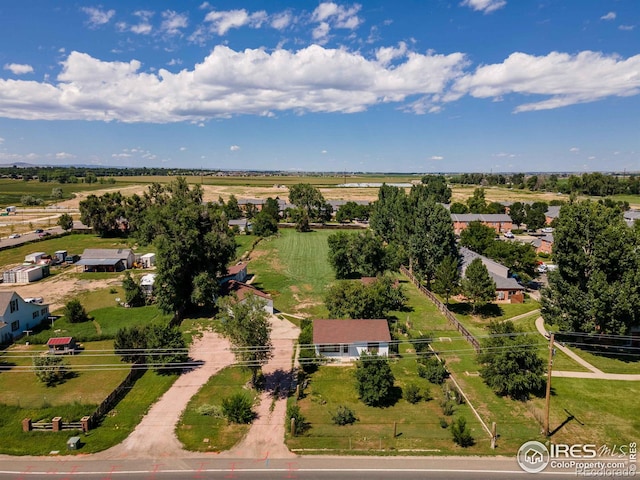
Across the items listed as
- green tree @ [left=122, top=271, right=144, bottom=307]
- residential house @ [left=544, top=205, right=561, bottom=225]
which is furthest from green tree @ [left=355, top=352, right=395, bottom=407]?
residential house @ [left=544, top=205, right=561, bottom=225]

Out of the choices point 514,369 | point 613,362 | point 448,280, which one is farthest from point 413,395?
point 448,280

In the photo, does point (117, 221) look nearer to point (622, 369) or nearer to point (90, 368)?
point (90, 368)

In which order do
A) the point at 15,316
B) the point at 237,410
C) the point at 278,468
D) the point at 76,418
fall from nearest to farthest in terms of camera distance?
the point at 278,468
the point at 237,410
the point at 76,418
the point at 15,316

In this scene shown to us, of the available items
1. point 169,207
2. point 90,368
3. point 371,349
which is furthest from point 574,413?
point 169,207

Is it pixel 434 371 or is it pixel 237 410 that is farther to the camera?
pixel 434 371

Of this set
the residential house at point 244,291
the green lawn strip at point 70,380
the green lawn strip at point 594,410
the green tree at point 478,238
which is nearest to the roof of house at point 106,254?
the residential house at point 244,291

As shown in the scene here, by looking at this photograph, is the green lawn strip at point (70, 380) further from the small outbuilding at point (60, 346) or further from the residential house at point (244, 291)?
the residential house at point (244, 291)

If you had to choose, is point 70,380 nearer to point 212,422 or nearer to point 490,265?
point 212,422
